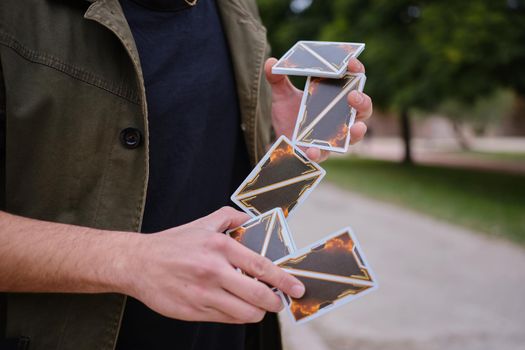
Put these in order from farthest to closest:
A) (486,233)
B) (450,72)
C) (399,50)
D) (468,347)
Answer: (399,50), (450,72), (486,233), (468,347)

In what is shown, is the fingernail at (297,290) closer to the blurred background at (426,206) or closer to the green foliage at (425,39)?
the blurred background at (426,206)

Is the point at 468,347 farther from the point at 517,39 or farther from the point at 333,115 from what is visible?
the point at 517,39

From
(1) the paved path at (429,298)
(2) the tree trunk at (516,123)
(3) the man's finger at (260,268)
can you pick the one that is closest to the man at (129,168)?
(3) the man's finger at (260,268)

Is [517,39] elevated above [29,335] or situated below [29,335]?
below

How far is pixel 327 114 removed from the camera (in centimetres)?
138

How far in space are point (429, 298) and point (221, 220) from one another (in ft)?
13.6

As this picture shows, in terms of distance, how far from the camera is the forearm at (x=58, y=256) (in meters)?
0.96

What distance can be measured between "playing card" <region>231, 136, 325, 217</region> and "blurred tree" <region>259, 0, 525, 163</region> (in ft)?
25.1

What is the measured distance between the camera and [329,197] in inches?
420

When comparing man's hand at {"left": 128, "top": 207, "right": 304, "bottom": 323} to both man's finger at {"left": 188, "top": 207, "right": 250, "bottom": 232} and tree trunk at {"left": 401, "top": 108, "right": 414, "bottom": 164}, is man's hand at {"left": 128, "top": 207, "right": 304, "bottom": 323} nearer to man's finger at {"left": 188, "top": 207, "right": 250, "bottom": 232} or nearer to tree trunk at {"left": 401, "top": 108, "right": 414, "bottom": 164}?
man's finger at {"left": 188, "top": 207, "right": 250, "bottom": 232}

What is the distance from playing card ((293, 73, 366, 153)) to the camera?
135 cm

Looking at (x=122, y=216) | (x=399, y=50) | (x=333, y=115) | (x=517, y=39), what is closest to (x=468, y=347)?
(x=333, y=115)

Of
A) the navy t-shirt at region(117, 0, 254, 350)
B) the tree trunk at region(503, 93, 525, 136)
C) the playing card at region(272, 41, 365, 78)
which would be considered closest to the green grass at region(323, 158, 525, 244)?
the playing card at region(272, 41, 365, 78)

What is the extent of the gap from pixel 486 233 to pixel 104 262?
22.7 feet
